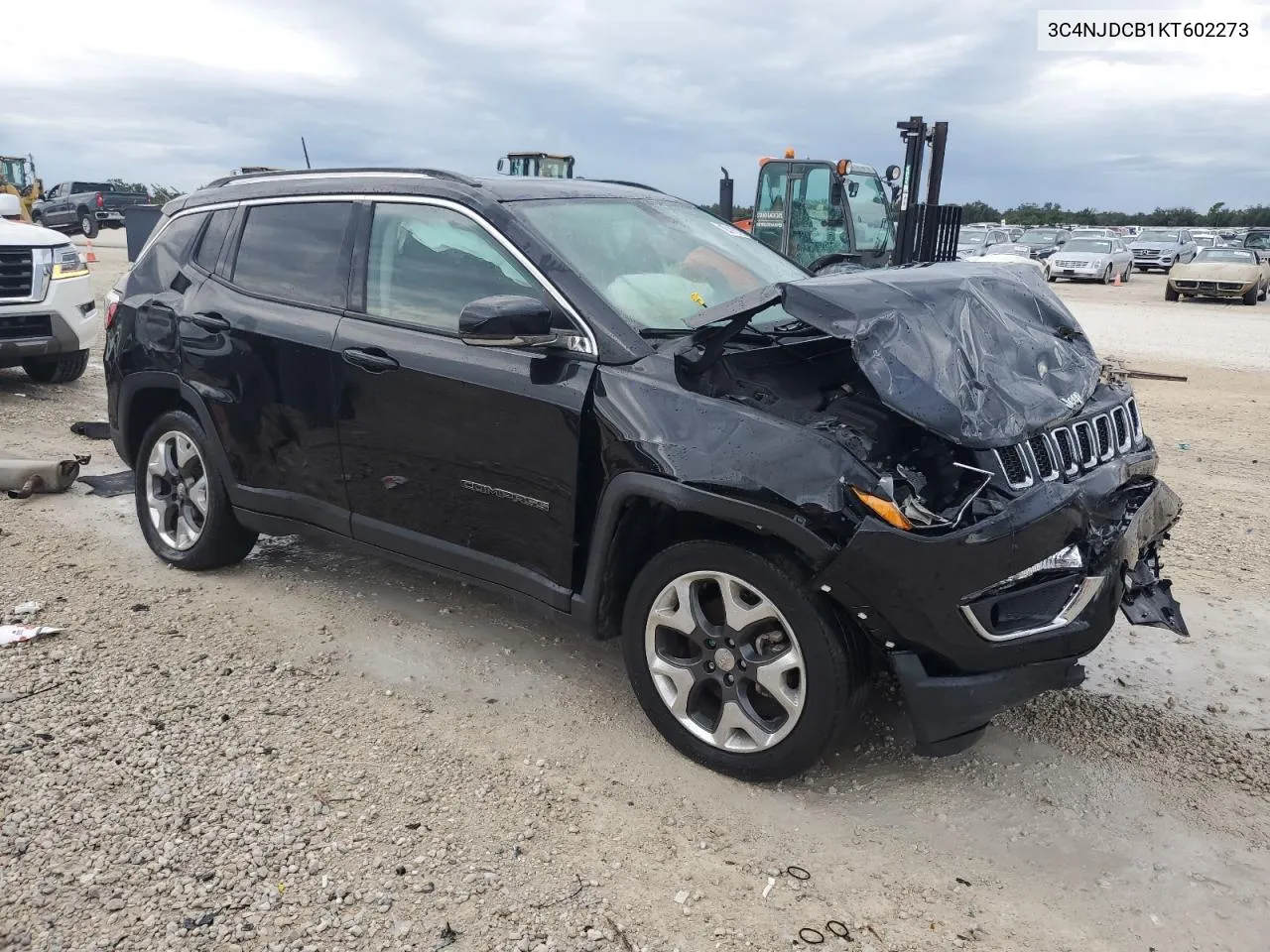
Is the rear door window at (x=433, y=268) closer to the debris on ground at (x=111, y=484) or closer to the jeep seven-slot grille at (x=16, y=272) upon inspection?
the debris on ground at (x=111, y=484)

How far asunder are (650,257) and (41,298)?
681 centimetres

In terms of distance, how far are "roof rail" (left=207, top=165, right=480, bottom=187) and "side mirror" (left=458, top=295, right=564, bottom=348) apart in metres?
0.78

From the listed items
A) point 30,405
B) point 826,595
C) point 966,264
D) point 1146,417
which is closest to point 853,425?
point 826,595

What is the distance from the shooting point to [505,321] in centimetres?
330

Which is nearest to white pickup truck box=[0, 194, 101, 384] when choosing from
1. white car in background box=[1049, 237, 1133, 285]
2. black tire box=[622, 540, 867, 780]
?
black tire box=[622, 540, 867, 780]

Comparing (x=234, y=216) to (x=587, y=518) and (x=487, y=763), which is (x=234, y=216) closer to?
(x=587, y=518)

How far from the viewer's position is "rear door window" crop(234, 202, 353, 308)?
4.19 meters

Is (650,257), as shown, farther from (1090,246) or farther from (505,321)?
(1090,246)

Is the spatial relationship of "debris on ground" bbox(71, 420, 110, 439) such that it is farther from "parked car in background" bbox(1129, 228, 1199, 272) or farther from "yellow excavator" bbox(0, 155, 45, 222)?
"parked car in background" bbox(1129, 228, 1199, 272)

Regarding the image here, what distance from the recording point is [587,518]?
3420 mm

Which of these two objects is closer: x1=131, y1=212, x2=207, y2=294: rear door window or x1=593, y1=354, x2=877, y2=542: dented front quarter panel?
x1=593, y1=354, x2=877, y2=542: dented front quarter panel

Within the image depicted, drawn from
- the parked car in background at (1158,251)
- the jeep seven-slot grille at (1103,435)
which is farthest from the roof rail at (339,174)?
the parked car in background at (1158,251)

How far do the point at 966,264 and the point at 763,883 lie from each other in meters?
2.42

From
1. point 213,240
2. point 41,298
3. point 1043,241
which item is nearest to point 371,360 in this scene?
point 213,240
